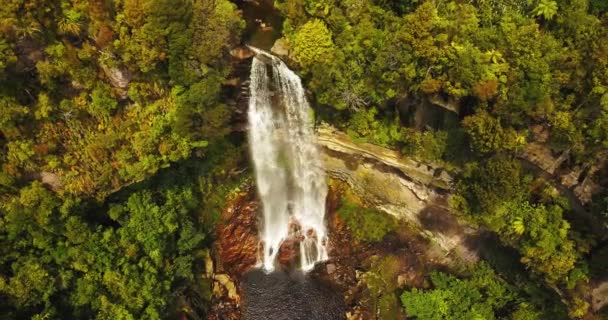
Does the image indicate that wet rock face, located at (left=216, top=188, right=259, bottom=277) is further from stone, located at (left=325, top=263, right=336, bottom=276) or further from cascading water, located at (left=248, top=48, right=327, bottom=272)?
stone, located at (left=325, top=263, right=336, bottom=276)

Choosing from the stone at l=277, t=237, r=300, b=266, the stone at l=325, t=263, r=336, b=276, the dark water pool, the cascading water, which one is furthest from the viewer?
the stone at l=277, t=237, r=300, b=266

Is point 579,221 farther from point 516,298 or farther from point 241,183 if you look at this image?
point 241,183

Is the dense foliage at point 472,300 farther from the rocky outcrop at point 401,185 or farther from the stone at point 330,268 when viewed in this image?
the stone at point 330,268

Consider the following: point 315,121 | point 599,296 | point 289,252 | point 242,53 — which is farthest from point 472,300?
point 242,53

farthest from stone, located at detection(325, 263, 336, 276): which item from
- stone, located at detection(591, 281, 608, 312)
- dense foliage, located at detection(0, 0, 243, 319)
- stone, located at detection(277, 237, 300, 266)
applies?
stone, located at detection(591, 281, 608, 312)

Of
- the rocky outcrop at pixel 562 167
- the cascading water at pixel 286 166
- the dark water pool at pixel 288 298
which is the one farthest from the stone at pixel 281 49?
the dark water pool at pixel 288 298
